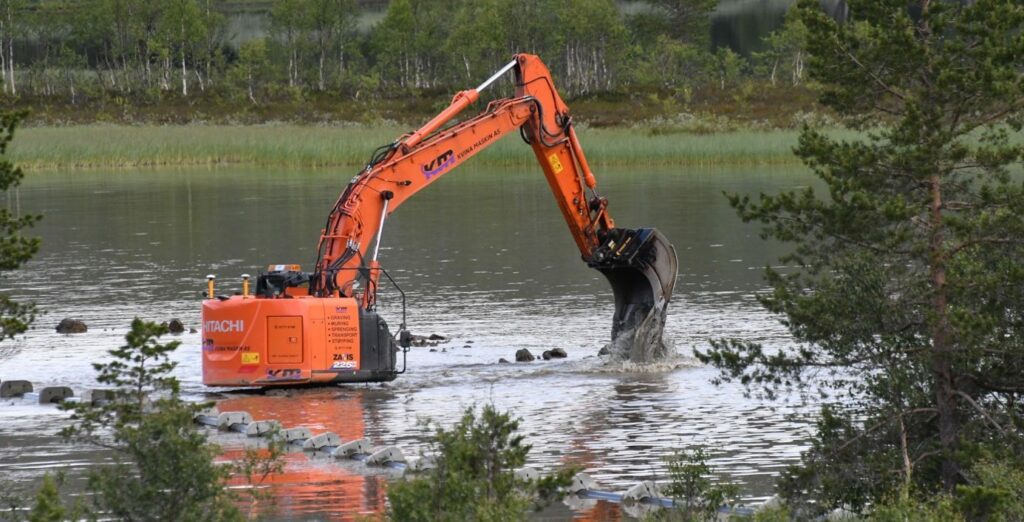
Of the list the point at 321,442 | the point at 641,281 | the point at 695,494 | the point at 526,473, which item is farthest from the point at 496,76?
the point at 695,494

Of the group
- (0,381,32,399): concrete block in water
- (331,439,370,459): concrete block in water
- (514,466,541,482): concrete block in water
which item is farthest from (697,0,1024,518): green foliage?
(0,381,32,399): concrete block in water

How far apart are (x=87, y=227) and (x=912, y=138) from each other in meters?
33.1

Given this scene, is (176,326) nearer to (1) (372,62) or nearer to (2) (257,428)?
(2) (257,428)

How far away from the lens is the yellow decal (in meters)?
22.5

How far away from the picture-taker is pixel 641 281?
22844mm

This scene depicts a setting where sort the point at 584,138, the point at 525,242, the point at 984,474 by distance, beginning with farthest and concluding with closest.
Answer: the point at 584,138 < the point at 525,242 < the point at 984,474

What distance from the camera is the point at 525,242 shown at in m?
38.3

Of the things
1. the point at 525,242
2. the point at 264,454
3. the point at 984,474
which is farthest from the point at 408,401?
the point at 525,242

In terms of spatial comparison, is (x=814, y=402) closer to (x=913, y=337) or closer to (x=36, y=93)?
(x=913, y=337)

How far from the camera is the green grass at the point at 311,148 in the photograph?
63469 mm

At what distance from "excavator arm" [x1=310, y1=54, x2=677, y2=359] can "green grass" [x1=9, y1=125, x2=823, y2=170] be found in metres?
38.5

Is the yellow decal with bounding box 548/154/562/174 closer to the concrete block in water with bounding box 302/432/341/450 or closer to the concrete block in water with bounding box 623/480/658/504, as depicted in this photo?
the concrete block in water with bounding box 302/432/341/450

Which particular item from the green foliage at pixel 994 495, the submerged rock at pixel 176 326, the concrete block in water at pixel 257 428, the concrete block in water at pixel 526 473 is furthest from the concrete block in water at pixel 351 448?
the submerged rock at pixel 176 326

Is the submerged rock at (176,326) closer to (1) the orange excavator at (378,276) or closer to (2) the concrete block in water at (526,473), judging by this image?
(1) the orange excavator at (378,276)
